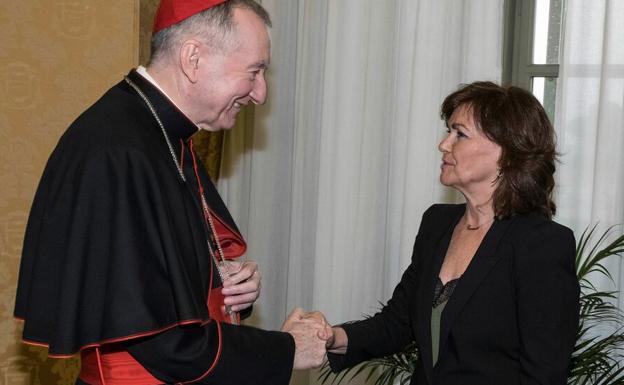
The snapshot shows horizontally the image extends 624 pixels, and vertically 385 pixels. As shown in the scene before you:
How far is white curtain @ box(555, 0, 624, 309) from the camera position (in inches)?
134

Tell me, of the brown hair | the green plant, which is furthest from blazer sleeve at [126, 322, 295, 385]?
the green plant

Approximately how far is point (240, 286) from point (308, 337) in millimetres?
313

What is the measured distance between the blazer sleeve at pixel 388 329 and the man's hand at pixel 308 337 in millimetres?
170

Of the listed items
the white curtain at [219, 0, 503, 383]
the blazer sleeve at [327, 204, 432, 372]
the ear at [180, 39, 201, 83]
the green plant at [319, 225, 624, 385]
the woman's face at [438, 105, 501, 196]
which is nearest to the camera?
the ear at [180, 39, 201, 83]

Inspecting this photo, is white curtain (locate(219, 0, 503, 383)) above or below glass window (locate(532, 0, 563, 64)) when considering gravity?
below

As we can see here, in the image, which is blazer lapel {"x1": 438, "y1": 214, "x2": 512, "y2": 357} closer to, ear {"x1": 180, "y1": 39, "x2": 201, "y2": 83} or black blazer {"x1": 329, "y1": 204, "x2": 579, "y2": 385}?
black blazer {"x1": 329, "y1": 204, "x2": 579, "y2": 385}

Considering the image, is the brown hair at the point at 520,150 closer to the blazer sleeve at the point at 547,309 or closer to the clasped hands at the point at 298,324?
the blazer sleeve at the point at 547,309

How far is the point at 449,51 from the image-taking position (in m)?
3.75

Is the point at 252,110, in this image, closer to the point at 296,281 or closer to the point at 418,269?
the point at 296,281

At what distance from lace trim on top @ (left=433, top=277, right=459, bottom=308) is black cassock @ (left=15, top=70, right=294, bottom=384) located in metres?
0.61

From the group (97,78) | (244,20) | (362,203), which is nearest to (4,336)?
(97,78)

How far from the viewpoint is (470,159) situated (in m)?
2.54

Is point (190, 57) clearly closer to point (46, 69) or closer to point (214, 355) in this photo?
point (214, 355)

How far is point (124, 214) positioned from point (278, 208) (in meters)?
2.32
